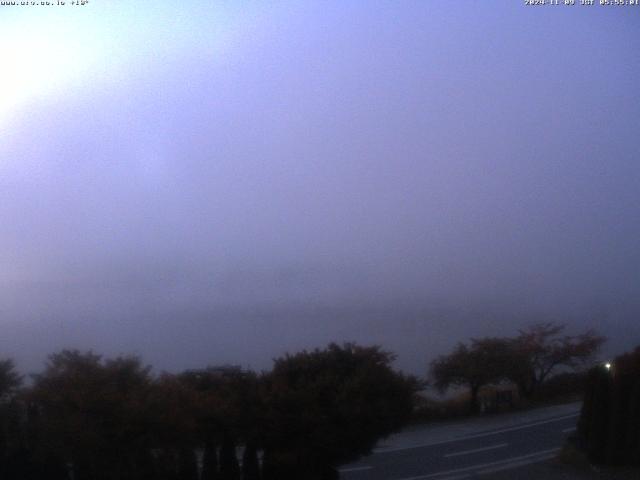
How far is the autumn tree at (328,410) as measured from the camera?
16.0 m

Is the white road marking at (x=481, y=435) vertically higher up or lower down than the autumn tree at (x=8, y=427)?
lower down

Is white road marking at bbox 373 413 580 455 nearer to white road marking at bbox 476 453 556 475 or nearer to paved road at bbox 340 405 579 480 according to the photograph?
paved road at bbox 340 405 579 480

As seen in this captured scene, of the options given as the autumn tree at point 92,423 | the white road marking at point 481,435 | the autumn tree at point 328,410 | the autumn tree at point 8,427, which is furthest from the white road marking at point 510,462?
the autumn tree at point 8,427

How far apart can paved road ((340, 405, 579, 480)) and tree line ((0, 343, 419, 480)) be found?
94cm

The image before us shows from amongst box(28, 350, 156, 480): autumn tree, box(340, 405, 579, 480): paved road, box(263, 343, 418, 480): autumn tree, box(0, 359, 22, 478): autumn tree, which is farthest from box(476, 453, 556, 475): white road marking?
box(0, 359, 22, 478): autumn tree

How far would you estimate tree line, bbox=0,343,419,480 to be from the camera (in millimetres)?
14609

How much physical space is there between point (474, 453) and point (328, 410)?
3.20 metres

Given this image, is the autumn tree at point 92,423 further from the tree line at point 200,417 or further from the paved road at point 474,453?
the paved road at point 474,453

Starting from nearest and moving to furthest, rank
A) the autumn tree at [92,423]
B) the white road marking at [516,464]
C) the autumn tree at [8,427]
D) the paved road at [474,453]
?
the autumn tree at [92,423], the autumn tree at [8,427], the white road marking at [516,464], the paved road at [474,453]

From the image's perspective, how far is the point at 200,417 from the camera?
1539cm

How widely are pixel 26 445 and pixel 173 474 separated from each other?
91.2 inches

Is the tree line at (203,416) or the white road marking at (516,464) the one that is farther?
the white road marking at (516,464)

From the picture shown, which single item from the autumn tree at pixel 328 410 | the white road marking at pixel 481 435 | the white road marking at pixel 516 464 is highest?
the autumn tree at pixel 328 410

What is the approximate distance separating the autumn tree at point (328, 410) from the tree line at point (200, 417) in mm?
17
